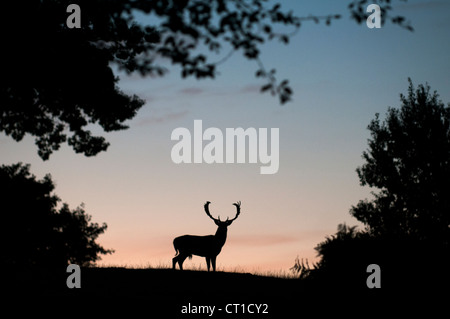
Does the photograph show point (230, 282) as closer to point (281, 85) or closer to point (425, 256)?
point (425, 256)

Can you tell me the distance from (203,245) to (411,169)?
16.3 meters

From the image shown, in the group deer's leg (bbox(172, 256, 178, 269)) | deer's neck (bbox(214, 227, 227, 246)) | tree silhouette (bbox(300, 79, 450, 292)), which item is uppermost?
tree silhouette (bbox(300, 79, 450, 292))

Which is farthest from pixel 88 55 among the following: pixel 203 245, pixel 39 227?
pixel 39 227

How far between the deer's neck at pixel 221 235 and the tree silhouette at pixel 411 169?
513 inches

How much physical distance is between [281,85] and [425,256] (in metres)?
4.72

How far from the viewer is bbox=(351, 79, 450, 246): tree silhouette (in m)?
31.7

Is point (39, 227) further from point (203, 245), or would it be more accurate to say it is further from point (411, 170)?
point (411, 170)

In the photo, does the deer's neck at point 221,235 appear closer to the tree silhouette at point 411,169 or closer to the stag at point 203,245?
the stag at point 203,245

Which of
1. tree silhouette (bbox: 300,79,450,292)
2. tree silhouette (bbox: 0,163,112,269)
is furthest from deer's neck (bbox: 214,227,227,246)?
tree silhouette (bbox: 0,163,112,269)

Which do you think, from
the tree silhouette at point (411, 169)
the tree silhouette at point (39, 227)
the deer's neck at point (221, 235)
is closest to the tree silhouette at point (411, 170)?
the tree silhouette at point (411, 169)

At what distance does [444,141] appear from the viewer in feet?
107

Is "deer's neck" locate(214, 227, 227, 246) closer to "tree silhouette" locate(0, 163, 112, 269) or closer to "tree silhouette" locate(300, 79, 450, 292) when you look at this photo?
"tree silhouette" locate(300, 79, 450, 292)
